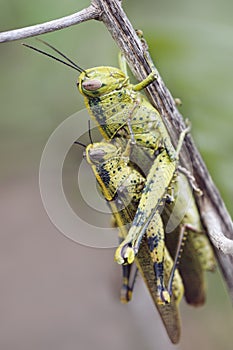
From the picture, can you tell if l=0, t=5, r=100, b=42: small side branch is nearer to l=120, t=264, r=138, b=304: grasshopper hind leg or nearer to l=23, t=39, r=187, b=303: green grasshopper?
l=23, t=39, r=187, b=303: green grasshopper

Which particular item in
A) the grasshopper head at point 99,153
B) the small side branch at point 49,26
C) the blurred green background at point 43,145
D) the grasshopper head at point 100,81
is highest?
the small side branch at point 49,26

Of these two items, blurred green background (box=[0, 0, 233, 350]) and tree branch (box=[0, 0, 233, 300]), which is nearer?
tree branch (box=[0, 0, 233, 300])

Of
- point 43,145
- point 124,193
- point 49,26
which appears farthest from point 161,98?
point 43,145

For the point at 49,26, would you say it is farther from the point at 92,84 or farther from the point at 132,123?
the point at 132,123

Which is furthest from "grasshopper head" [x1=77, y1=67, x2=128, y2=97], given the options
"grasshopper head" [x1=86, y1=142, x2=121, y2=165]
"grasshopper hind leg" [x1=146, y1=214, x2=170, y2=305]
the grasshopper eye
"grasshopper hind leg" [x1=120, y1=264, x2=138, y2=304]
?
"grasshopper hind leg" [x1=120, y1=264, x2=138, y2=304]

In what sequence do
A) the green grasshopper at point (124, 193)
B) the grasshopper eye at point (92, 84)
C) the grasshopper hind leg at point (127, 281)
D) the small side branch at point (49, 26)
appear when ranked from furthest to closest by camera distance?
the grasshopper hind leg at point (127, 281) < the green grasshopper at point (124, 193) < the grasshopper eye at point (92, 84) < the small side branch at point (49, 26)

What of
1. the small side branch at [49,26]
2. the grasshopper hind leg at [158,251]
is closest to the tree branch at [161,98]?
the small side branch at [49,26]

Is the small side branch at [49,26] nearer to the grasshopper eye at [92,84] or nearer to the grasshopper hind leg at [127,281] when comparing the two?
the grasshopper eye at [92,84]
